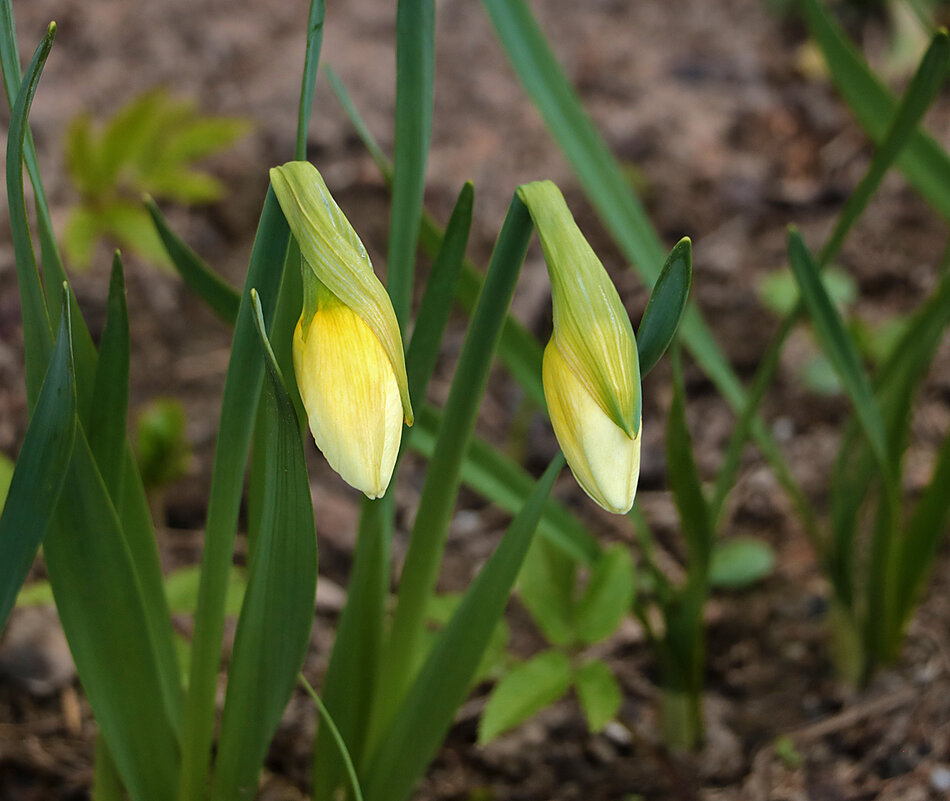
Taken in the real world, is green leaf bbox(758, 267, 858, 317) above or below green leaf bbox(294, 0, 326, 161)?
above

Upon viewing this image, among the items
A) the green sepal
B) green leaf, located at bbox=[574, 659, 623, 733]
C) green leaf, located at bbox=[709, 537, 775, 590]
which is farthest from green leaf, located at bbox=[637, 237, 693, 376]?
green leaf, located at bbox=[709, 537, 775, 590]

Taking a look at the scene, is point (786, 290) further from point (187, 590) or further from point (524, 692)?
point (187, 590)

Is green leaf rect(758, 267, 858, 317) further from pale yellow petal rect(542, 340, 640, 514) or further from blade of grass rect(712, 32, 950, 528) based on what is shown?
pale yellow petal rect(542, 340, 640, 514)

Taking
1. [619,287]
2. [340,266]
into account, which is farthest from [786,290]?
[340,266]

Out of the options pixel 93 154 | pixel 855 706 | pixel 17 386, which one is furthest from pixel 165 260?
pixel 855 706

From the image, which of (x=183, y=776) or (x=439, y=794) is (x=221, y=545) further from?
(x=439, y=794)

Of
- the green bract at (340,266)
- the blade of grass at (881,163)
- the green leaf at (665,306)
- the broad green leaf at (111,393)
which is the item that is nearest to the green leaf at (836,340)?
the blade of grass at (881,163)

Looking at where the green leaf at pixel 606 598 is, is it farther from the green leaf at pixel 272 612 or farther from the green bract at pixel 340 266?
the green bract at pixel 340 266
